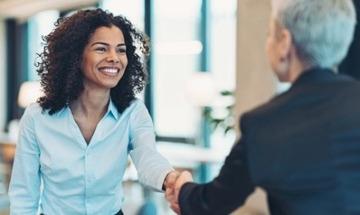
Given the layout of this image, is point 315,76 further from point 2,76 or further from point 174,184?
point 2,76

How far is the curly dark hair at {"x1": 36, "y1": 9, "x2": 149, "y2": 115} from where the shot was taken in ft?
6.74

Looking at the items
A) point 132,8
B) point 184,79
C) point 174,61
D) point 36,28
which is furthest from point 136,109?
point 36,28

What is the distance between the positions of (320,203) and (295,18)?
1.42 feet

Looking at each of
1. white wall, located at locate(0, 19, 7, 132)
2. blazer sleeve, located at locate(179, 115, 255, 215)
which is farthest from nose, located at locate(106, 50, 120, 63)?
white wall, located at locate(0, 19, 7, 132)

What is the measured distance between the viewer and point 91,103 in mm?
2092

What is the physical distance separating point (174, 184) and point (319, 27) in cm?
89

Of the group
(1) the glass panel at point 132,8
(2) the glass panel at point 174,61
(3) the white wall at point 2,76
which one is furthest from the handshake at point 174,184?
(3) the white wall at point 2,76

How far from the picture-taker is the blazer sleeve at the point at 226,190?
1381 mm

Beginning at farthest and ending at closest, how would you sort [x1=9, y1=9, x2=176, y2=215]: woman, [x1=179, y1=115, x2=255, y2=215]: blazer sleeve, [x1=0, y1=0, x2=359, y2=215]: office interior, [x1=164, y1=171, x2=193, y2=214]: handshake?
[x1=0, y1=0, x2=359, y2=215]: office interior
[x1=9, y1=9, x2=176, y2=215]: woman
[x1=164, y1=171, x2=193, y2=214]: handshake
[x1=179, y1=115, x2=255, y2=215]: blazer sleeve

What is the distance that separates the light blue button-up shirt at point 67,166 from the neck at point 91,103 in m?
0.03

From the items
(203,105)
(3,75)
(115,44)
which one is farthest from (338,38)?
(3,75)

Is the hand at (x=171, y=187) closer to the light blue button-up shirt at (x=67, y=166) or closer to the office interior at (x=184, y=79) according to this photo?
the light blue button-up shirt at (x=67, y=166)

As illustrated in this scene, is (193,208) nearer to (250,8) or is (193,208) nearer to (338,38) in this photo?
(338,38)

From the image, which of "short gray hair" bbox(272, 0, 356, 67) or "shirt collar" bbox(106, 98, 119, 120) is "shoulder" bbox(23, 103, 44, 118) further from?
"short gray hair" bbox(272, 0, 356, 67)
